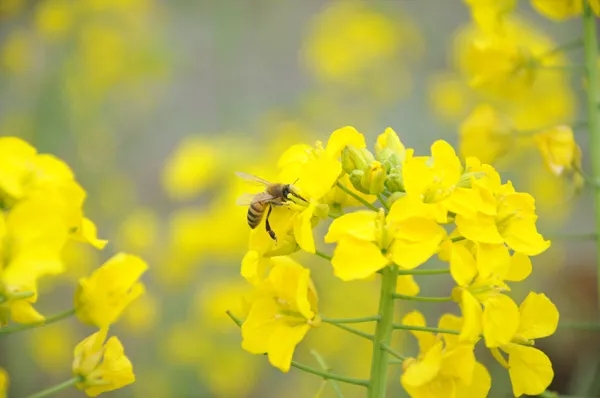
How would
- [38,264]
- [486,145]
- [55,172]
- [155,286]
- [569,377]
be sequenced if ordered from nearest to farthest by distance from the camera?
1. [38,264]
2. [55,172]
3. [486,145]
4. [569,377]
5. [155,286]

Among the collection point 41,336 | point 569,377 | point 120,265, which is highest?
point 120,265

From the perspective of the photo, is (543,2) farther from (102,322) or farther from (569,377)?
(569,377)

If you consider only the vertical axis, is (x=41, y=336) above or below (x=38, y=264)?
below

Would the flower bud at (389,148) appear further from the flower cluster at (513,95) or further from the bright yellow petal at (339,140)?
the flower cluster at (513,95)

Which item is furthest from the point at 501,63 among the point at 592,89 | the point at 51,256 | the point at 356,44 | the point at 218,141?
the point at 356,44

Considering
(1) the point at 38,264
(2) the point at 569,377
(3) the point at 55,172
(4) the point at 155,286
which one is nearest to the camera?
(1) the point at 38,264

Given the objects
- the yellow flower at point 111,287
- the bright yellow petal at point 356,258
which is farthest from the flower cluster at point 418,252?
the yellow flower at point 111,287

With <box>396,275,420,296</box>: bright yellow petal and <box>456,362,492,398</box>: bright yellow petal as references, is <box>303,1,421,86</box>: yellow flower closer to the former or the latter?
<box>396,275,420,296</box>: bright yellow petal

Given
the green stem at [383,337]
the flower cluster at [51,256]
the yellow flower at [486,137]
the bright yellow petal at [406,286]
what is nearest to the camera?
the flower cluster at [51,256]

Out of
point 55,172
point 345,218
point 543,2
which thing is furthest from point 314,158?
point 543,2
